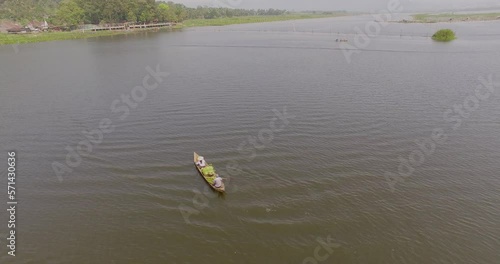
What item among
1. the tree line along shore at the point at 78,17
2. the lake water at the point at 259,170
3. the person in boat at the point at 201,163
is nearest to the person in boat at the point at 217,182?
the lake water at the point at 259,170

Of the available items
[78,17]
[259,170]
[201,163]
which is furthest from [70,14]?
[259,170]

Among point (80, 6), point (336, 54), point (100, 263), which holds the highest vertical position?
point (80, 6)

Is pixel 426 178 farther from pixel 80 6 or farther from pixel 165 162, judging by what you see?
pixel 80 6

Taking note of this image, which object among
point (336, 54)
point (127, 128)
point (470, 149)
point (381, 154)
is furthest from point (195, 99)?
point (336, 54)

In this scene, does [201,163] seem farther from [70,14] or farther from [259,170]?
[70,14]

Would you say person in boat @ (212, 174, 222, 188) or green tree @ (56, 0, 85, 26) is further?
green tree @ (56, 0, 85, 26)

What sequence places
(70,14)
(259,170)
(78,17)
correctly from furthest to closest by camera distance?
1. (78,17)
2. (70,14)
3. (259,170)

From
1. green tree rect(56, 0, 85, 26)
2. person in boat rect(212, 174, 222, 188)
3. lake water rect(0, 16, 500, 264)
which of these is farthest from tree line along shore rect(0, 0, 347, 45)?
person in boat rect(212, 174, 222, 188)

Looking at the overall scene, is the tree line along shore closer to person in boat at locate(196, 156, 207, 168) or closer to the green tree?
the green tree
